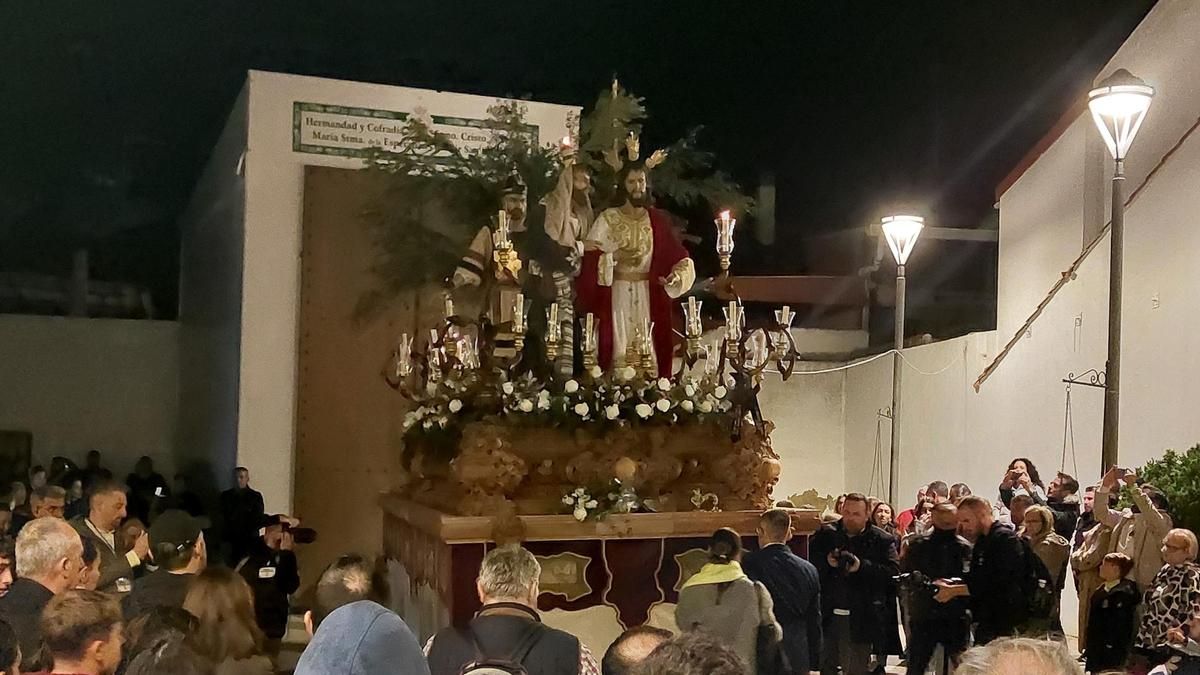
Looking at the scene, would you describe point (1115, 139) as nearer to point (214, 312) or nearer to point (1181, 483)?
point (1181, 483)

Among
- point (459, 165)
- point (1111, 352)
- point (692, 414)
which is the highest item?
point (459, 165)

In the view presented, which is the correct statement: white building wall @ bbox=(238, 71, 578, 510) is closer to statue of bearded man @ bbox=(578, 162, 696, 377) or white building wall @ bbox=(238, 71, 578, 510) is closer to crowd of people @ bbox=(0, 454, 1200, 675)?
crowd of people @ bbox=(0, 454, 1200, 675)

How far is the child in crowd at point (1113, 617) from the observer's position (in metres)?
6.80

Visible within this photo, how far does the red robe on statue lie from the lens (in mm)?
8008

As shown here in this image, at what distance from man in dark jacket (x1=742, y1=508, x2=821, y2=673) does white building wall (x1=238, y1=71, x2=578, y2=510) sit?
579 centimetres

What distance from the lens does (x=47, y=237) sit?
16.8 m

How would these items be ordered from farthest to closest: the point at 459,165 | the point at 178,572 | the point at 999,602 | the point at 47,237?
1. the point at 47,237
2. the point at 459,165
3. the point at 999,602
4. the point at 178,572

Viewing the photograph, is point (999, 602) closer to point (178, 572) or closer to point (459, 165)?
point (178, 572)

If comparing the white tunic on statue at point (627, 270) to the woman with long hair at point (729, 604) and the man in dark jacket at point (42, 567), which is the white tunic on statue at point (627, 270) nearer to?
the woman with long hair at point (729, 604)

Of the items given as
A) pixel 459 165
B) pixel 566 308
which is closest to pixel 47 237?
pixel 459 165

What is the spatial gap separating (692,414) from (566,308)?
118 centimetres

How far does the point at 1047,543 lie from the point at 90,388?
499 inches

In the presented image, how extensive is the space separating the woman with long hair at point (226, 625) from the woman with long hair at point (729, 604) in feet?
6.64

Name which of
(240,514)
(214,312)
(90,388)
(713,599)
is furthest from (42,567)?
(90,388)
